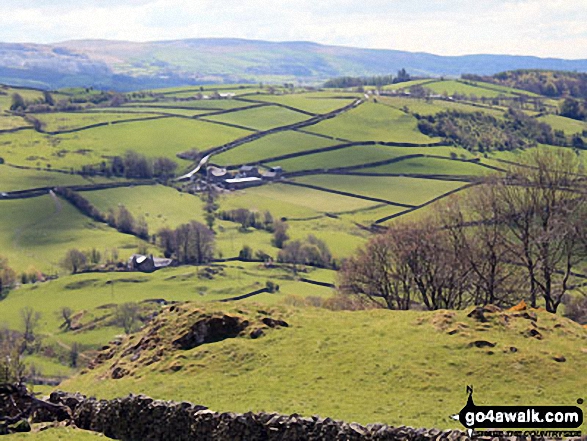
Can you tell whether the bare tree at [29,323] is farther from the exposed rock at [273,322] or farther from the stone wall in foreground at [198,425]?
the stone wall in foreground at [198,425]

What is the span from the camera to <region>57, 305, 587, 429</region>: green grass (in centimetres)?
3150

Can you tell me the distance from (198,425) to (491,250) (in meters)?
37.6

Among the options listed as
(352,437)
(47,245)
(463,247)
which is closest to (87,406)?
(352,437)

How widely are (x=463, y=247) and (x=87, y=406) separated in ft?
127

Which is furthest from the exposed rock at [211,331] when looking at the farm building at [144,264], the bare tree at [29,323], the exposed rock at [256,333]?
the farm building at [144,264]

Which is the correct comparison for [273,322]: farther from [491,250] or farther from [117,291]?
[117,291]

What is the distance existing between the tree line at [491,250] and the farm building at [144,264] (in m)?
91.8

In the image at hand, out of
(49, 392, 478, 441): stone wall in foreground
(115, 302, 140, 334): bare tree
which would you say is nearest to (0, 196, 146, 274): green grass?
(115, 302, 140, 334): bare tree

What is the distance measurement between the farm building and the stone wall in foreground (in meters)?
123

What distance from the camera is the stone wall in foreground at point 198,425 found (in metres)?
28.1

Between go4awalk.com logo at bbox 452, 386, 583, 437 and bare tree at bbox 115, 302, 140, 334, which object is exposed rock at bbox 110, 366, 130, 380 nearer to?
go4awalk.com logo at bbox 452, 386, 583, 437

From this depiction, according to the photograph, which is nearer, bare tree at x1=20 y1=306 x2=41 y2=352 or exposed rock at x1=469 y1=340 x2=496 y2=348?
exposed rock at x1=469 y1=340 x2=496 y2=348

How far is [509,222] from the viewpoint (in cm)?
6575

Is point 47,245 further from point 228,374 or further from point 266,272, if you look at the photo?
point 228,374
